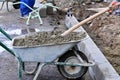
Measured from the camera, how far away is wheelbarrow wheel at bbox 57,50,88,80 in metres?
5.51

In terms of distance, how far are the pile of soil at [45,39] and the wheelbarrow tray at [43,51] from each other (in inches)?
2.4

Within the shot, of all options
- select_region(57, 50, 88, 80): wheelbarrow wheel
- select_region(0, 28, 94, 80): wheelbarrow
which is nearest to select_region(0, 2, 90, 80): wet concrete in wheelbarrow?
select_region(57, 50, 88, 80): wheelbarrow wheel

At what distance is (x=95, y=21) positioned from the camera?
29.9ft

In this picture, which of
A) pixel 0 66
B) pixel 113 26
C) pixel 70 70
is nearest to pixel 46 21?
pixel 113 26

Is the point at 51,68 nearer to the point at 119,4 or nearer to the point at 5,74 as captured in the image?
the point at 5,74

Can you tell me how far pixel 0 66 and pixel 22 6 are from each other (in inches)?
202

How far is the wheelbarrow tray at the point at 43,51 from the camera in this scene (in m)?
5.19

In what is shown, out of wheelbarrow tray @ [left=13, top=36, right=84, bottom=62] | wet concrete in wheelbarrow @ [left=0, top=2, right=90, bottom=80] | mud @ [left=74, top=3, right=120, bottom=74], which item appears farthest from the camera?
mud @ [left=74, top=3, right=120, bottom=74]

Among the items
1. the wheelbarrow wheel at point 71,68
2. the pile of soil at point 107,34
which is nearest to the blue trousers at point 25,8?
the pile of soil at point 107,34

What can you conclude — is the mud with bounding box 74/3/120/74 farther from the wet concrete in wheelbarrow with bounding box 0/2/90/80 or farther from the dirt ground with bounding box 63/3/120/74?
the wet concrete in wheelbarrow with bounding box 0/2/90/80

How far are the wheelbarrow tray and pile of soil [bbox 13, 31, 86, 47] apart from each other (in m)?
0.06

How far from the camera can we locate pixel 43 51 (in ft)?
17.1

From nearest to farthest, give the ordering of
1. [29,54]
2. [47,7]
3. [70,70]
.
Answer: [29,54]
[70,70]
[47,7]

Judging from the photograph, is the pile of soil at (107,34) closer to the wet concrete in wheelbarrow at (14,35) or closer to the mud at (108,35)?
the mud at (108,35)
